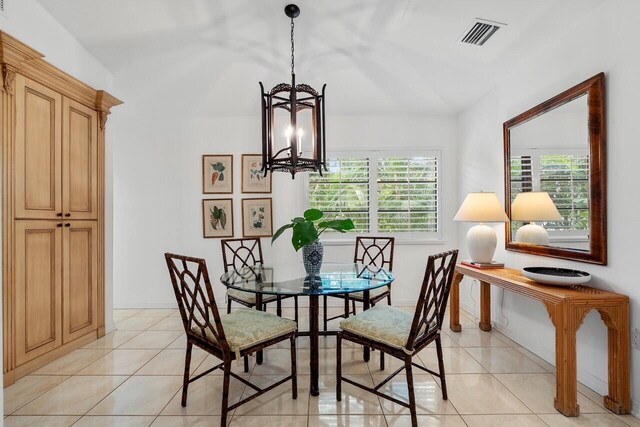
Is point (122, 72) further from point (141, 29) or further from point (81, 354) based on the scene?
point (81, 354)

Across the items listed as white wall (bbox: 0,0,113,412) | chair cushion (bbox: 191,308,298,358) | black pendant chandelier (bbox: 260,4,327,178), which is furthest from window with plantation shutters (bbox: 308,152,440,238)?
white wall (bbox: 0,0,113,412)

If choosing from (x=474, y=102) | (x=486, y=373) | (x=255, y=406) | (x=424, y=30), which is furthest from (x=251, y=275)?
(x=474, y=102)

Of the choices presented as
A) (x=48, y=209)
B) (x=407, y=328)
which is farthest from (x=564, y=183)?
(x=48, y=209)

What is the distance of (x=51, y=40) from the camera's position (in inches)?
100

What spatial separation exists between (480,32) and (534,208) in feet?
4.95

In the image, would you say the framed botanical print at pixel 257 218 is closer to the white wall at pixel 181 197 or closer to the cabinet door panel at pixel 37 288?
the white wall at pixel 181 197

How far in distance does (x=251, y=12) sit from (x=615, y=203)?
9.66 ft

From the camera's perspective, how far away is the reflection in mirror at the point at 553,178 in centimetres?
222

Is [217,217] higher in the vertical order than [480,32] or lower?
lower

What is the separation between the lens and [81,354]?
8.97ft

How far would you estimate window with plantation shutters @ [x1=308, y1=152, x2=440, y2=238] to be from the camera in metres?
4.09

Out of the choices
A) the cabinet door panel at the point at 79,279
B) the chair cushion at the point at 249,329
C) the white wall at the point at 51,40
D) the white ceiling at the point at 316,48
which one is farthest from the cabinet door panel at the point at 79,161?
the chair cushion at the point at 249,329

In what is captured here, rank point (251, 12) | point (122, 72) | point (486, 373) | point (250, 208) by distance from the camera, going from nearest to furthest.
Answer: point (486, 373) < point (251, 12) < point (122, 72) < point (250, 208)

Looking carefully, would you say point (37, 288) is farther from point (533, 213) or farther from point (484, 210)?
point (533, 213)
